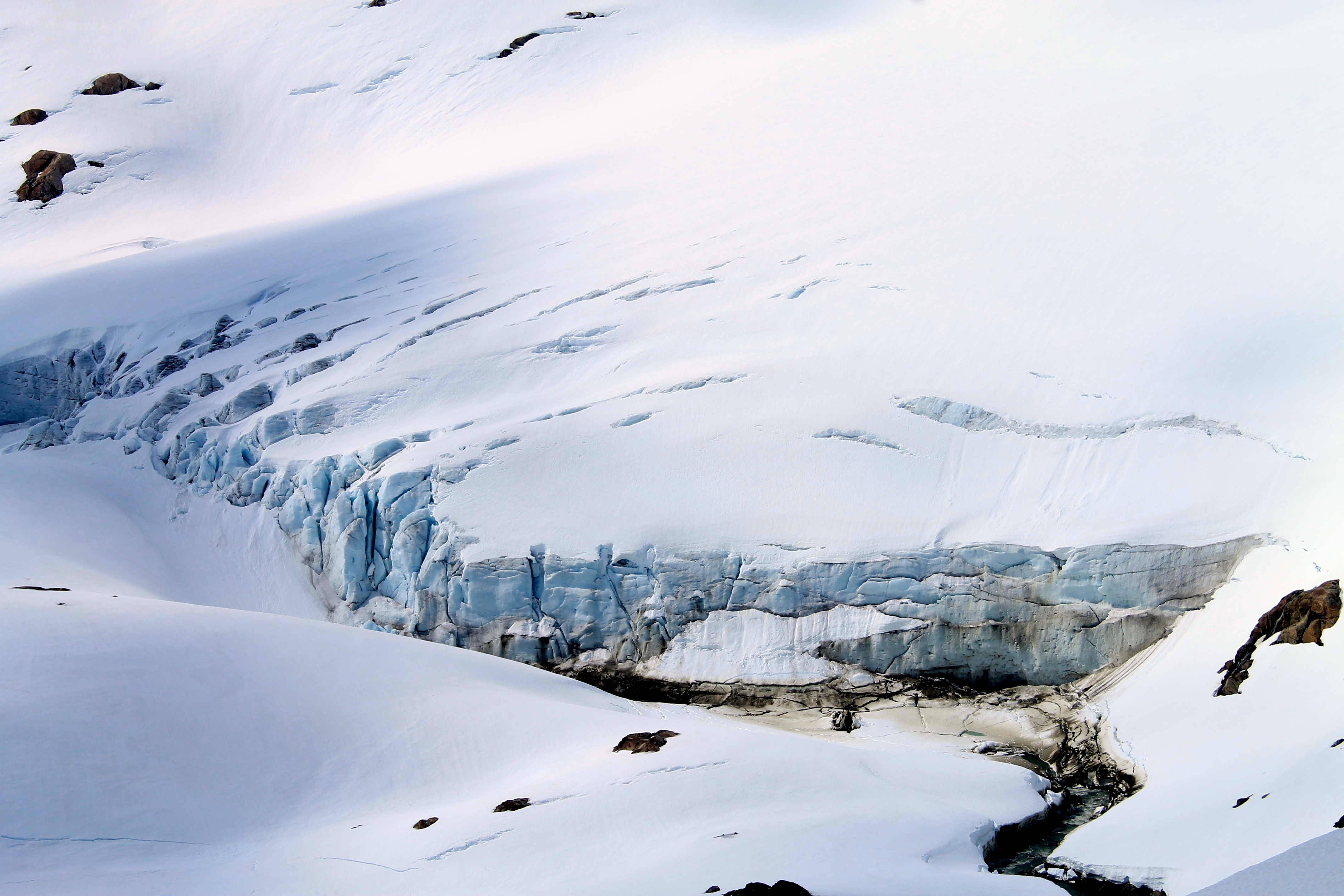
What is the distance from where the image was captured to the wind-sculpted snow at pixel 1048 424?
14406 millimetres

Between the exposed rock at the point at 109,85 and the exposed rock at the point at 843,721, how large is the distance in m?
33.6

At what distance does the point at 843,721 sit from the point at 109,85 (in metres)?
34.3

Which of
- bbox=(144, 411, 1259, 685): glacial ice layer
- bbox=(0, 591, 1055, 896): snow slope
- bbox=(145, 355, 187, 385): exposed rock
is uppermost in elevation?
bbox=(145, 355, 187, 385): exposed rock

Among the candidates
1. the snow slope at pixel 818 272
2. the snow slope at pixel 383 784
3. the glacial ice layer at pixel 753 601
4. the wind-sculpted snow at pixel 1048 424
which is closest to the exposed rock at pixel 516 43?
the snow slope at pixel 818 272

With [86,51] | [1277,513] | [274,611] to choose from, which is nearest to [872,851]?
[1277,513]

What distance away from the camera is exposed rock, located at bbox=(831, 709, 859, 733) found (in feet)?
42.2

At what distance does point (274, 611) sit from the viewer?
53.0 ft

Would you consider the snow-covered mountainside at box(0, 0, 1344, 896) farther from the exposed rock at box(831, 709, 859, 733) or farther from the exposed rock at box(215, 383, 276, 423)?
the exposed rock at box(831, 709, 859, 733)

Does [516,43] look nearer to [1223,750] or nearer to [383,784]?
[383,784]

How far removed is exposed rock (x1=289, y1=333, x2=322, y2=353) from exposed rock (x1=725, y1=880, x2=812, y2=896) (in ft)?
49.8

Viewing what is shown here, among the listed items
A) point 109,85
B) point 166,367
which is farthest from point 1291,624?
point 109,85

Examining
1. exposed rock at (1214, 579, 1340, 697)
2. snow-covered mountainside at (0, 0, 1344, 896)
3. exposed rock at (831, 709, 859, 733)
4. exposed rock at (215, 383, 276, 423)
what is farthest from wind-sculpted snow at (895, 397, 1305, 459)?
exposed rock at (215, 383, 276, 423)

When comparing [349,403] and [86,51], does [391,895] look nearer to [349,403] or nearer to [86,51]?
[349,403]

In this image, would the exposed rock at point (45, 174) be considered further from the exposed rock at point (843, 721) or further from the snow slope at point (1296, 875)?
the snow slope at point (1296, 875)
